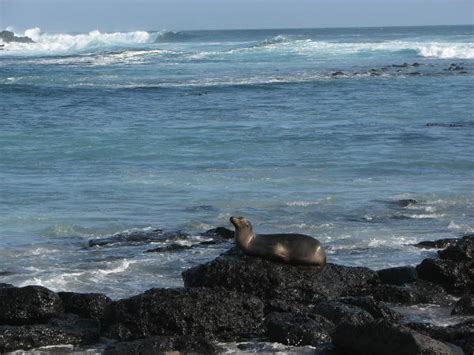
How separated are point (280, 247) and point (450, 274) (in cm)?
206

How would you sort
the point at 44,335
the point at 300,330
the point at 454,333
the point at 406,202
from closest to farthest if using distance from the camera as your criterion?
A: the point at 454,333, the point at 300,330, the point at 44,335, the point at 406,202

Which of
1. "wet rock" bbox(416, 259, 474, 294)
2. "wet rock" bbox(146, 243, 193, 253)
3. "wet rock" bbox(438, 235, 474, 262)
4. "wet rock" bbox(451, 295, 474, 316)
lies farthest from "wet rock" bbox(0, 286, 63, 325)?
"wet rock" bbox(438, 235, 474, 262)

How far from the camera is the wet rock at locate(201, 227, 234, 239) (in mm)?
13491

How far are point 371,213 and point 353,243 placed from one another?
2106mm

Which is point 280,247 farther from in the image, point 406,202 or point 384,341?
point 406,202

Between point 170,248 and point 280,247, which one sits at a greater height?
point 280,247

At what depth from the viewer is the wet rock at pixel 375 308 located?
929 centimetres

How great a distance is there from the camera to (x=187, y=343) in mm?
8469

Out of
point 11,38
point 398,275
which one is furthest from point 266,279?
point 11,38

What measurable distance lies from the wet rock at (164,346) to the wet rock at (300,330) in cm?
56

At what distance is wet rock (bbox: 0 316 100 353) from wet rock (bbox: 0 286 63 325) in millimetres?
278

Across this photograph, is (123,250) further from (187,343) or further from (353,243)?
(187,343)

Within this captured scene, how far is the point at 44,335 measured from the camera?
883 cm

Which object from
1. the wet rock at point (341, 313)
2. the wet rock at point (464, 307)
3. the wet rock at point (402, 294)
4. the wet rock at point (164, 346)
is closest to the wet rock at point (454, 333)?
the wet rock at point (341, 313)
